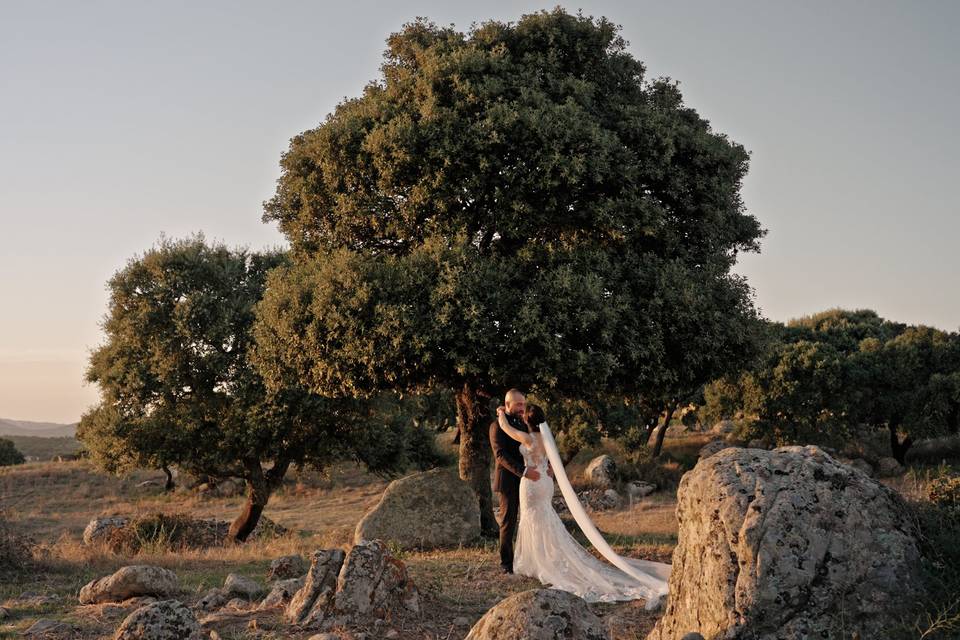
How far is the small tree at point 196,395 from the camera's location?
2717cm

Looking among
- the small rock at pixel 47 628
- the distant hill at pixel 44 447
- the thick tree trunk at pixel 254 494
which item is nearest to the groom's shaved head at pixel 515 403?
the small rock at pixel 47 628

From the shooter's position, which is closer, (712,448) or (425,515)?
(425,515)

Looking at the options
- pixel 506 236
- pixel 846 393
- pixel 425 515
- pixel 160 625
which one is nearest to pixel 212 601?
pixel 160 625

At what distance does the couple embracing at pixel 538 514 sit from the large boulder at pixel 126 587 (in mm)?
6365

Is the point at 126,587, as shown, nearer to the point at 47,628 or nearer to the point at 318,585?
the point at 47,628

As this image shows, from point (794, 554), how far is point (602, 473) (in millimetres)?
35606

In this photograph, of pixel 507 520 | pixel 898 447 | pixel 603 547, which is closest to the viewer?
pixel 603 547

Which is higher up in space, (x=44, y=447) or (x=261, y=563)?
(x=44, y=447)

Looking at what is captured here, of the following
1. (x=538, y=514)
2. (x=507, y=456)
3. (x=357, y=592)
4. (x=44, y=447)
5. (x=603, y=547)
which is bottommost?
(x=44, y=447)

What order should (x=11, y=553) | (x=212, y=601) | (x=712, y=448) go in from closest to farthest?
1. (x=212, y=601)
2. (x=11, y=553)
3. (x=712, y=448)

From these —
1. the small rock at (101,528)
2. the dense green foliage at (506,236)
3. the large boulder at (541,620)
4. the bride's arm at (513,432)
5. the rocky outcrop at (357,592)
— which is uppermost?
the dense green foliage at (506,236)

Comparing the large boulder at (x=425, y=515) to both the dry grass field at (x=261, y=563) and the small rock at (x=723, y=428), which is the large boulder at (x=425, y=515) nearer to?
the dry grass field at (x=261, y=563)

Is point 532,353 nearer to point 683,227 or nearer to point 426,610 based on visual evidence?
point 683,227

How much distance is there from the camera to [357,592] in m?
11.0
